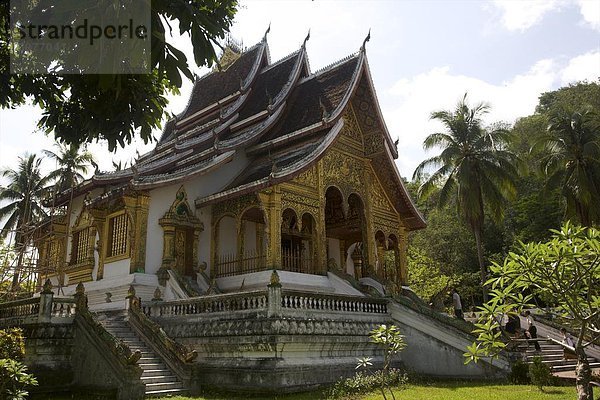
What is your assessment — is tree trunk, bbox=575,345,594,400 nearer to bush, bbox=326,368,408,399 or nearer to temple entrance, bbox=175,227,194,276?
bush, bbox=326,368,408,399

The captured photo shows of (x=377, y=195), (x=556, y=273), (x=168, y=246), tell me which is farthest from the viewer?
(x=377, y=195)

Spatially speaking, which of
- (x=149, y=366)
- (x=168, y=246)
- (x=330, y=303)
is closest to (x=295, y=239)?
(x=168, y=246)

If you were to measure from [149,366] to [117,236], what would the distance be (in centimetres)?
550

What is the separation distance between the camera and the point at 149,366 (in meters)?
10.6

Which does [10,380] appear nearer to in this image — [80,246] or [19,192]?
[80,246]

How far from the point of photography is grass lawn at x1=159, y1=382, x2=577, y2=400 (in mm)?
9312

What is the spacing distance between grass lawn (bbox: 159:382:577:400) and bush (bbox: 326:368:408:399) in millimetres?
258

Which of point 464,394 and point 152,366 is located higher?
point 152,366

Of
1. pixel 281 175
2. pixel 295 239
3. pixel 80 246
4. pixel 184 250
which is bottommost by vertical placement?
pixel 184 250

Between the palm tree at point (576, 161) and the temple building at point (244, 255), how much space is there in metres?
10.0

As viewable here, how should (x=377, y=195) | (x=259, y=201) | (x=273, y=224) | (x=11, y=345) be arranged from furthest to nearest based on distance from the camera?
(x=377, y=195), (x=259, y=201), (x=273, y=224), (x=11, y=345)

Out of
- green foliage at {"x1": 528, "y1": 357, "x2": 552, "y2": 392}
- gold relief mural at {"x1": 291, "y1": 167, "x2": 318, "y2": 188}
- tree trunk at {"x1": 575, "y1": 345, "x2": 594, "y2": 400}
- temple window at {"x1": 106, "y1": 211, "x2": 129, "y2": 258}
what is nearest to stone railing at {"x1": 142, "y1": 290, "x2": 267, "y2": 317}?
temple window at {"x1": 106, "y1": 211, "x2": 129, "y2": 258}

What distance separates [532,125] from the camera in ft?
139

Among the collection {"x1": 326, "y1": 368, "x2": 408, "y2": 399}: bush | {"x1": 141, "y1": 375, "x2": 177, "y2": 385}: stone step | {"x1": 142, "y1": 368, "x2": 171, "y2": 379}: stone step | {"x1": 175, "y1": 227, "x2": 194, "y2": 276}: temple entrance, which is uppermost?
{"x1": 175, "y1": 227, "x2": 194, "y2": 276}: temple entrance
